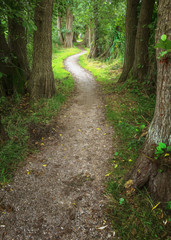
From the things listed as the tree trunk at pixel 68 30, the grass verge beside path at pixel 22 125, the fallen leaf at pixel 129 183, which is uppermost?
the tree trunk at pixel 68 30

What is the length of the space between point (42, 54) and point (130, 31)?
4.32 meters

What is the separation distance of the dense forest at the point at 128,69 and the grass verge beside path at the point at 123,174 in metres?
0.13

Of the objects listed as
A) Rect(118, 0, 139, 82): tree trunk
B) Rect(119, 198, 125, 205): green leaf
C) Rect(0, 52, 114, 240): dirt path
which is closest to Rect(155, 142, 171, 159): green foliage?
Rect(119, 198, 125, 205): green leaf

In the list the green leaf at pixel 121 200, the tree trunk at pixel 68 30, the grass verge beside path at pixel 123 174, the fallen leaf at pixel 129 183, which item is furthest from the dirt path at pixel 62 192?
the tree trunk at pixel 68 30

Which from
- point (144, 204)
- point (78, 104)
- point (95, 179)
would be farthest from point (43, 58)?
point (144, 204)

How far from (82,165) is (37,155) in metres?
1.14

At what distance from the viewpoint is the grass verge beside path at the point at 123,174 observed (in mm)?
2291

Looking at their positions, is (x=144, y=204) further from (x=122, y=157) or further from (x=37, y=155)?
(x=37, y=155)

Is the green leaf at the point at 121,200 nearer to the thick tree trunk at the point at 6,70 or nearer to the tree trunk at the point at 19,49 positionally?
the thick tree trunk at the point at 6,70

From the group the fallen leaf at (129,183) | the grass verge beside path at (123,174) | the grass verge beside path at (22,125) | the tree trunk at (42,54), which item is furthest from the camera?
the tree trunk at (42,54)

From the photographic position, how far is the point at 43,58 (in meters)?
5.99

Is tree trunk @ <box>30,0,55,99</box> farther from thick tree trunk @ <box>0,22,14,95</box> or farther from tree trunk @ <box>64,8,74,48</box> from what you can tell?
tree trunk @ <box>64,8,74,48</box>

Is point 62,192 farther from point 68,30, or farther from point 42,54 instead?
point 68,30

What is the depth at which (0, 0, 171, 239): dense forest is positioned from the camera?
2.41 metres
